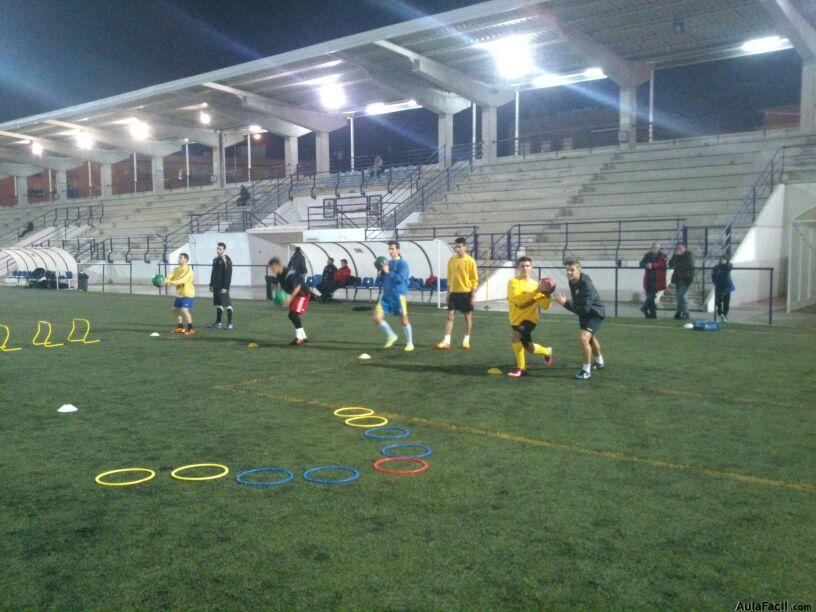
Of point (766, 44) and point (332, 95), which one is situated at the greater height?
point (332, 95)

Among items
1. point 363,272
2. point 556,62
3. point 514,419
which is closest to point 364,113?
point 556,62

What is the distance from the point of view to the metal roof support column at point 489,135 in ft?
112

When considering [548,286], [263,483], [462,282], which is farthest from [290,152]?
[263,483]

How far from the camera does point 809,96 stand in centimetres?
2616

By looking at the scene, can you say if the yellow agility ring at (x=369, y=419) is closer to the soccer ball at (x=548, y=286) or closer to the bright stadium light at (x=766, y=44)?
the soccer ball at (x=548, y=286)

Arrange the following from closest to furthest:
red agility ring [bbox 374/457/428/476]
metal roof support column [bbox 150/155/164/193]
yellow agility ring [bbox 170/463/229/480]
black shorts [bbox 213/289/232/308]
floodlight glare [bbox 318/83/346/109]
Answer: yellow agility ring [bbox 170/463/229/480], red agility ring [bbox 374/457/428/476], black shorts [bbox 213/289/232/308], floodlight glare [bbox 318/83/346/109], metal roof support column [bbox 150/155/164/193]

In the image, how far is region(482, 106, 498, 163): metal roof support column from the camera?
34219mm

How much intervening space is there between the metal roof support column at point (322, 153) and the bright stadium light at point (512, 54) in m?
12.9

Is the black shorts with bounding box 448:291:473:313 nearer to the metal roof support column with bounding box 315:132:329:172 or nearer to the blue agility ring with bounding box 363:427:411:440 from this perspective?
the blue agility ring with bounding box 363:427:411:440

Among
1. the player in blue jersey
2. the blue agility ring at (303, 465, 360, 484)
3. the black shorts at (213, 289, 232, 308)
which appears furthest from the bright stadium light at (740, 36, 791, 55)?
the blue agility ring at (303, 465, 360, 484)

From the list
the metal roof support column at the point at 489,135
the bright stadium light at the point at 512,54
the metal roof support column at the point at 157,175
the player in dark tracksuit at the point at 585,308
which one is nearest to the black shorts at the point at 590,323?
the player in dark tracksuit at the point at 585,308

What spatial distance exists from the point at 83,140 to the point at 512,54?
3396 cm

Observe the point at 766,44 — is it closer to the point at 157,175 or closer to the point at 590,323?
the point at 590,323

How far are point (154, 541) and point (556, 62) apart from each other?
31.5 metres
